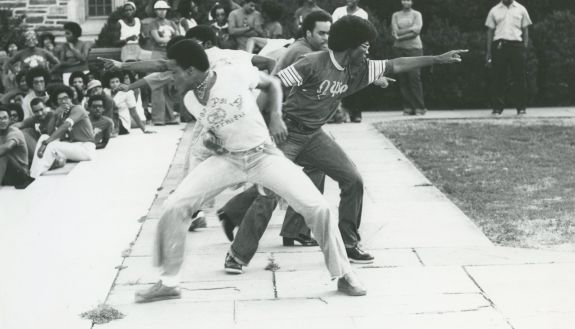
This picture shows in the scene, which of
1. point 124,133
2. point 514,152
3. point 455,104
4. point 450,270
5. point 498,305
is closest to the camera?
point 498,305

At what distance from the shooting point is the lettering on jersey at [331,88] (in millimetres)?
7727

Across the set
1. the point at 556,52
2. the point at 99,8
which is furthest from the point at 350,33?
the point at 99,8

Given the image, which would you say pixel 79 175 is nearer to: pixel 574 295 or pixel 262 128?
pixel 262 128

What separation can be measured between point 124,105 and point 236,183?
9.20 metres

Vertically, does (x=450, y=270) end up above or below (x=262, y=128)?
below

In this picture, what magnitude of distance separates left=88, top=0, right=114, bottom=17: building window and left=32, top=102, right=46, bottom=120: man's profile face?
30.5ft

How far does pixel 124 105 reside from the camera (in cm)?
1594

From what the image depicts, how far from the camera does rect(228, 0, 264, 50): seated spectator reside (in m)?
16.3

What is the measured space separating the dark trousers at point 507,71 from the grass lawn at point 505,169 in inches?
34.3

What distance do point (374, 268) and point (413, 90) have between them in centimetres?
1005

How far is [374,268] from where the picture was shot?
791 centimetres

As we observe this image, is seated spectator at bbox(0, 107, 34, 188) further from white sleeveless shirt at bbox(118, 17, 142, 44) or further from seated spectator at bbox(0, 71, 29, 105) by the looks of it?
white sleeveless shirt at bbox(118, 17, 142, 44)

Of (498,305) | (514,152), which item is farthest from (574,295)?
(514,152)

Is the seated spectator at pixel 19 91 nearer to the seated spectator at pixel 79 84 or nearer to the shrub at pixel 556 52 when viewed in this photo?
the seated spectator at pixel 79 84
